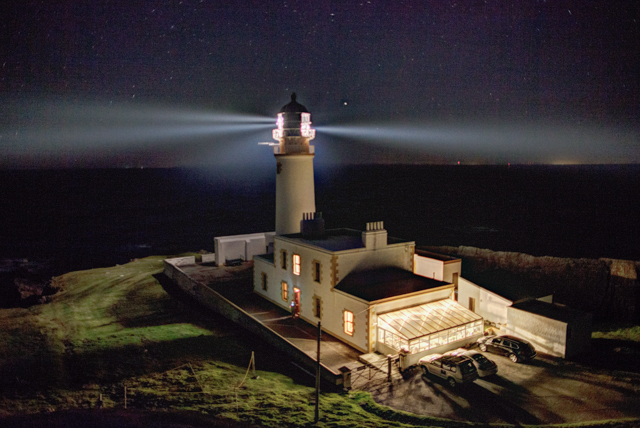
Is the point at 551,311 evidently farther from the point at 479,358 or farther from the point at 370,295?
the point at 370,295

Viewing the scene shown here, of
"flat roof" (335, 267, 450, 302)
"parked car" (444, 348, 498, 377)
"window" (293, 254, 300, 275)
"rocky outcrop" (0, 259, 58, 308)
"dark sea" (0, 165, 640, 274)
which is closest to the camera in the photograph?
"parked car" (444, 348, 498, 377)

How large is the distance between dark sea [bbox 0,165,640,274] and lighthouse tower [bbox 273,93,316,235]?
2940 cm

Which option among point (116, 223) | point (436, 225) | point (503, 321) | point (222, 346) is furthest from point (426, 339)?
point (116, 223)

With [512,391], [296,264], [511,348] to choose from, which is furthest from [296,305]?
[512,391]

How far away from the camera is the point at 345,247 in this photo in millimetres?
19891

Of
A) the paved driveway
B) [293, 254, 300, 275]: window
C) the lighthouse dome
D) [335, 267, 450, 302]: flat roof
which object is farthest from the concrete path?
the lighthouse dome

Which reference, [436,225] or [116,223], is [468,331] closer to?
[436,225]

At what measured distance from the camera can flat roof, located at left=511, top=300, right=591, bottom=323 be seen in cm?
1711

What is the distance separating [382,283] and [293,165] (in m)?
9.30

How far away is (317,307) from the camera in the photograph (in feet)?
65.4

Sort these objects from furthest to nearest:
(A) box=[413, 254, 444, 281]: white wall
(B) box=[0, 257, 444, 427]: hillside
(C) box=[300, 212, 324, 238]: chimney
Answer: (C) box=[300, 212, 324, 238]: chimney < (A) box=[413, 254, 444, 281]: white wall < (B) box=[0, 257, 444, 427]: hillside

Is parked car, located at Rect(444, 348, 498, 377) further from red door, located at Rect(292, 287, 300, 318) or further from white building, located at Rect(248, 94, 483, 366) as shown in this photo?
red door, located at Rect(292, 287, 300, 318)

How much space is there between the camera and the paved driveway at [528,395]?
1261cm

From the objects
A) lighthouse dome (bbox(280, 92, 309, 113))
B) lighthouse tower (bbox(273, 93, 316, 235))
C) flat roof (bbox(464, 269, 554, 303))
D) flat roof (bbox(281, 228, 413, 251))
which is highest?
lighthouse dome (bbox(280, 92, 309, 113))
